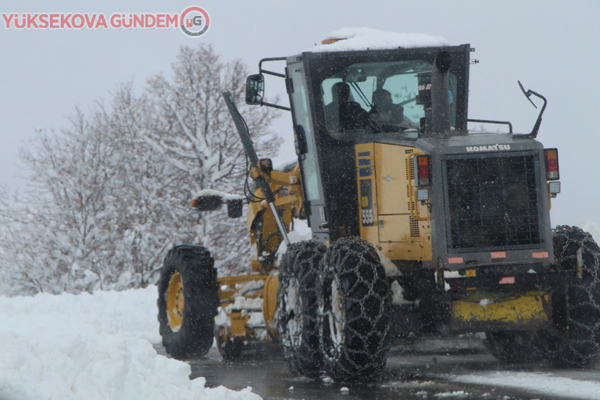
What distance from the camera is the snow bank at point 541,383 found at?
5738mm

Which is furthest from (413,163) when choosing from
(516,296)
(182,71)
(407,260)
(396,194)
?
(182,71)

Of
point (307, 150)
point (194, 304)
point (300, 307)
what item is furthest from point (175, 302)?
point (300, 307)

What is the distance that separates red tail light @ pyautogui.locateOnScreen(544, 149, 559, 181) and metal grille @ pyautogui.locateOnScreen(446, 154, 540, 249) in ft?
0.63

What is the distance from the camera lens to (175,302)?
10.3 metres

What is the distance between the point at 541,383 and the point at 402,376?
52.5 inches

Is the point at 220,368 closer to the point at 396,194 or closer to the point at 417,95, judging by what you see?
the point at 396,194

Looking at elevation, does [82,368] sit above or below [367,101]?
below

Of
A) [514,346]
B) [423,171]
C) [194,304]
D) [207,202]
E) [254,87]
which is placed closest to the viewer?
[423,171]

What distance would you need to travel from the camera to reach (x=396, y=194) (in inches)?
285

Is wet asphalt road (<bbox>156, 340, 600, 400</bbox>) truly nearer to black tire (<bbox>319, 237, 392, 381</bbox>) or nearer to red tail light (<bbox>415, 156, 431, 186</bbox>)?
black tire (<bbox>319, 237, 392, 381</bbox>)

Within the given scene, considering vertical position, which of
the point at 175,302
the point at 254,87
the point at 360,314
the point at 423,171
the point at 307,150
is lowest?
the point at 175,302

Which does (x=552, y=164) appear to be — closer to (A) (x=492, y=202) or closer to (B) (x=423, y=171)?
(A) (x=492, y=202)

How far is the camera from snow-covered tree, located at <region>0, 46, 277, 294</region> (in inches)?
1145

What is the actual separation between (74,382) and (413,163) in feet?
11.3
